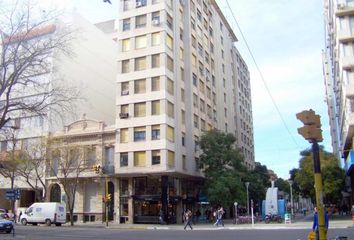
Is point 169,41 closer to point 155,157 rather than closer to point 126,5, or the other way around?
point 126,5

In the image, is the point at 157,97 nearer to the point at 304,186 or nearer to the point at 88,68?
the point at 88,68

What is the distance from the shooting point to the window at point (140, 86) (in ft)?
167

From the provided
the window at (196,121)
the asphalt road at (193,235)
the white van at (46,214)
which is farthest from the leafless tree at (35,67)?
the window at (196,121)

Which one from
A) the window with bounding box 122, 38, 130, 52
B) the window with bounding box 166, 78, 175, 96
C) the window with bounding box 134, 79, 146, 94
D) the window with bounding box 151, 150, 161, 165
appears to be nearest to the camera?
the window with bounding box 151, 150, 161, 165

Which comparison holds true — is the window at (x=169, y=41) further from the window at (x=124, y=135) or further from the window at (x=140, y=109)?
the window at (x=124, y=135)

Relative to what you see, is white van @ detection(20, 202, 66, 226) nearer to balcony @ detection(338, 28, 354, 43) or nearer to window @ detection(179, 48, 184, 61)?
window @ detection(179, 48, 184, 61)

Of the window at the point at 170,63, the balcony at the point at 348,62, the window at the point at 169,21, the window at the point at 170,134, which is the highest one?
the window at the point at 169,21

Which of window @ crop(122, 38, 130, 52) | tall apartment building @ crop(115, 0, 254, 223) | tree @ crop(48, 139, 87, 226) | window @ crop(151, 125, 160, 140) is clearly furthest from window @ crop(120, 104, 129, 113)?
window @ crop(122, 38, 130, 52)

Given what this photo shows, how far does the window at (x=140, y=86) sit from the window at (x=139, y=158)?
7117 millimetres

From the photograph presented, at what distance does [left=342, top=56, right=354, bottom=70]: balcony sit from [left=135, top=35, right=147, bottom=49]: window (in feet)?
72.2

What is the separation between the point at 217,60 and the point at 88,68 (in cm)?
2135

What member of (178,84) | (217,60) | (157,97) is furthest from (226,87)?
(157,97)

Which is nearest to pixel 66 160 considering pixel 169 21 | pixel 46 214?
pixel 46 214

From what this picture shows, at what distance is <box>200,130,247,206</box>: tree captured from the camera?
4894 cm
